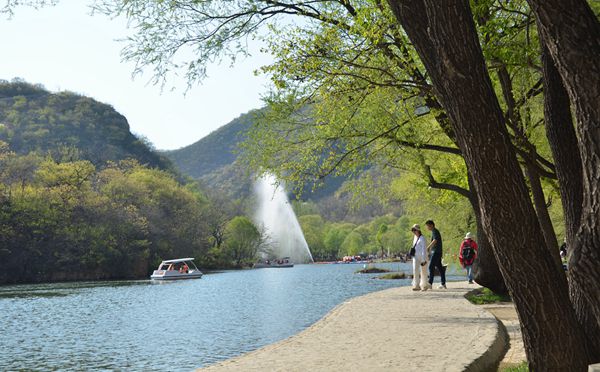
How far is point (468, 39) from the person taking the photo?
19.2 feet

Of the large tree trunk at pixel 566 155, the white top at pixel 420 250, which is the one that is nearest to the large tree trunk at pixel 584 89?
the large tree trunk at pixel 566 155

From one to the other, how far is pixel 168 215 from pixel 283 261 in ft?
158

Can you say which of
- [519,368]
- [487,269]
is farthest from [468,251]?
[519,368]

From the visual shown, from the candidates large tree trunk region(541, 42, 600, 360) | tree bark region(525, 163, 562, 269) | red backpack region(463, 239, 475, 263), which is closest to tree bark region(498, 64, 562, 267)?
tree bark region(525, 163, 562, 269)

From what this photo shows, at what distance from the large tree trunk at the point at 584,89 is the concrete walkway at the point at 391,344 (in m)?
3.07

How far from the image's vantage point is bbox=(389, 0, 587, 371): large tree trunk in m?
5.87

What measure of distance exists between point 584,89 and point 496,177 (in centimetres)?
138

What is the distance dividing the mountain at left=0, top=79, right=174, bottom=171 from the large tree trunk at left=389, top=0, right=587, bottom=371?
Answer: 12132cm

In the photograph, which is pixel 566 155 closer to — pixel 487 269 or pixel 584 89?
pixel 584 89

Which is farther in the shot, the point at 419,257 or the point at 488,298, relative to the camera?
the point at 419,257

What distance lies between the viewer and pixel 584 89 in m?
4.82

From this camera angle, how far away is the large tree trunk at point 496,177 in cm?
587

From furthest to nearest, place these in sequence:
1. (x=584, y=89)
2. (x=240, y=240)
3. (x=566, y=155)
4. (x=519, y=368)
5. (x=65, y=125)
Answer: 1. (x=65, y=125)
2. (x=240, y=240)
3. (x=519, y=368)
4. (x=566, y=155)
5. (x=584, y=89)

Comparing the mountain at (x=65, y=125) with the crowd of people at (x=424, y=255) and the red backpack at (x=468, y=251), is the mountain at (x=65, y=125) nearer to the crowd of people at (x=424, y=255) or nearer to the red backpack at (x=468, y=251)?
the red backpack at (x=468, y=251)
